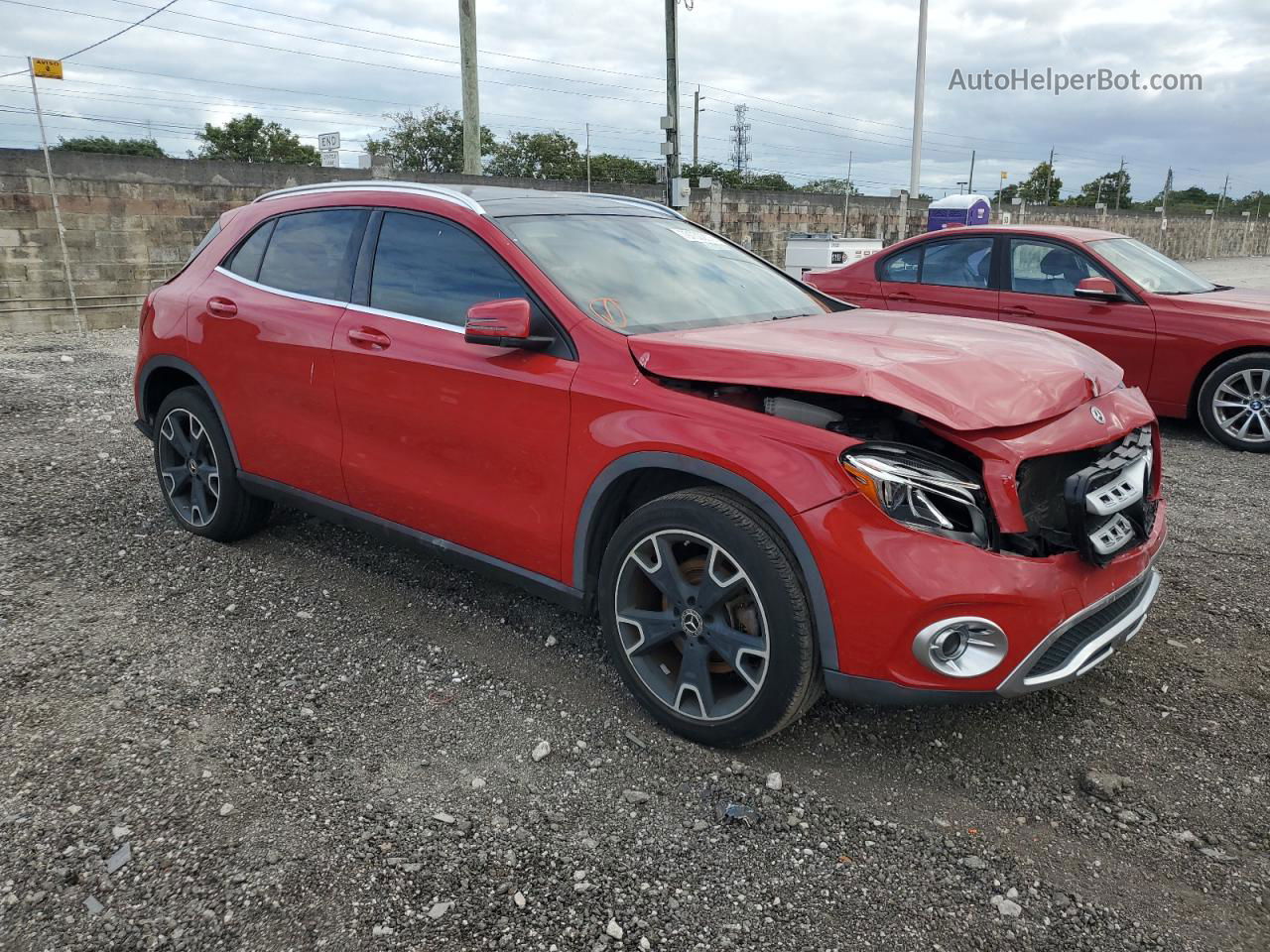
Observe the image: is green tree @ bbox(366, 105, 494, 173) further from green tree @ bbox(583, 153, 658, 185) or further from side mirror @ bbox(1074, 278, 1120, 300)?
side mirror @ bbox(1074, 278, 1120, 300)

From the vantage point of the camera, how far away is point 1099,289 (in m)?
7.13

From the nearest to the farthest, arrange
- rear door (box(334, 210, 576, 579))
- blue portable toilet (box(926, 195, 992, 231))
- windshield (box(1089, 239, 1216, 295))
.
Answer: rear door (box(334, 210, 576, 579)) → windshield (box(1089, 239, 1216, 295)) → blue portable toilet (box(926, 195, 992, 231))

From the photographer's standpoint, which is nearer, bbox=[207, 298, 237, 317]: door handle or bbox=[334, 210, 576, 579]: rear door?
bbox=[334, 210, 576, 579]: rear door

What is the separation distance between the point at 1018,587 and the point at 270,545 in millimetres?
3689

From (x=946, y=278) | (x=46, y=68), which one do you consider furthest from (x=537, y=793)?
(x=46, y=68)

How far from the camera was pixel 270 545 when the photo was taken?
4.77m

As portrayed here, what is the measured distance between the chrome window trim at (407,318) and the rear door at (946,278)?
541 cm

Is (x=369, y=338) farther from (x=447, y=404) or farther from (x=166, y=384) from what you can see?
Answer: (x=166, y=384)

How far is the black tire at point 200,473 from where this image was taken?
453 centimetres

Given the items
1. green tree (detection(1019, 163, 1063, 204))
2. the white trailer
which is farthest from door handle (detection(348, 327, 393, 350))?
green tree (detection(1019, 163, 1063, 204))

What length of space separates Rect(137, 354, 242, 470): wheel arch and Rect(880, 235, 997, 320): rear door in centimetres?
570

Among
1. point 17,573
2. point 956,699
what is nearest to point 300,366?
point 17,573

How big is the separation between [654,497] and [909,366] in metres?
0.93

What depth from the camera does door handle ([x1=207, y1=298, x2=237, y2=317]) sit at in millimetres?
4305
